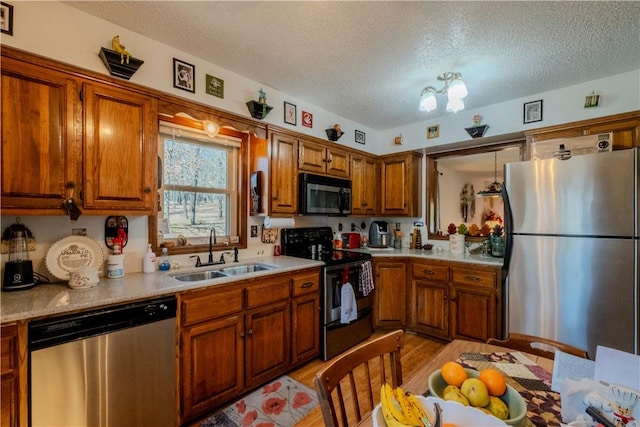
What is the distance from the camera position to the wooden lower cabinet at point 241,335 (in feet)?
5.80

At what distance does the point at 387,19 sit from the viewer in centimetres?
171

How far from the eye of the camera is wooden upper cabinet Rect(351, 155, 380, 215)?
3.52m

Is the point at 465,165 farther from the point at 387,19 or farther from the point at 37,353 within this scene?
the point at 37,353

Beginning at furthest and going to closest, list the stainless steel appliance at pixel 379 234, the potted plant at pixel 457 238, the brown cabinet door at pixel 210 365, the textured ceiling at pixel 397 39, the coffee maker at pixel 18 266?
1. the stainless steel appliance at pixel 379 234
2. the potted plant at pixel 457 238
3. the brown cabinet door at pixel 210 365
4. the textured ceiling at pixel 397 39
5. the coffee maker at pixel 18 266

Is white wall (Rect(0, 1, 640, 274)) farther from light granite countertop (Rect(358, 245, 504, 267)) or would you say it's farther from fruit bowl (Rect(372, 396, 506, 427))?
fruit bowl (Rect(372, 396, 506, 427))

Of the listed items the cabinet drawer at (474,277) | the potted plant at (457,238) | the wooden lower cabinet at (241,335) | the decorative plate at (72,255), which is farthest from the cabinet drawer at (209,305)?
the potted plant at (457,238)

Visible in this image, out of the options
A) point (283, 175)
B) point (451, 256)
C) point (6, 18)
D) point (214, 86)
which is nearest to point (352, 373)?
point (283, 175)

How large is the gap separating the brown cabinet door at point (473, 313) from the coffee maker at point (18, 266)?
3355 millimetres

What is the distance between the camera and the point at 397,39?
75.1 inches

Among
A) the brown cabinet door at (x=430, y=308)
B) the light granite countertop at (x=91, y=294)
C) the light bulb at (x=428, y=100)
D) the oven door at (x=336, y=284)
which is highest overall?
the light bulb at (x=428, y=100)

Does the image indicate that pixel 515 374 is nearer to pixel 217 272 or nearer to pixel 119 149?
pixel 217 272

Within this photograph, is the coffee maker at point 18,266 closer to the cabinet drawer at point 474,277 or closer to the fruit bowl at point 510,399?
the fruit bowl at point 510,399

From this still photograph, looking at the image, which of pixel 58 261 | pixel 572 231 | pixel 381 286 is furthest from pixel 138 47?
pixel 572 231

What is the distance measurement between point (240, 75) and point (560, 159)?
2.70 metres
